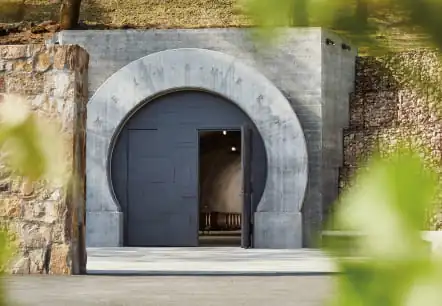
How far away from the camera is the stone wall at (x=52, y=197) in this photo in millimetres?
10461

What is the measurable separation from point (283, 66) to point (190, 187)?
8.18ft

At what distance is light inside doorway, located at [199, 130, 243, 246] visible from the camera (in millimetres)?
25719

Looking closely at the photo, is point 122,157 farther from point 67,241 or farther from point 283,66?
point 67,241

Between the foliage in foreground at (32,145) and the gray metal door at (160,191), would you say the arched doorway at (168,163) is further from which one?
the foliage in foreground at (32,145)

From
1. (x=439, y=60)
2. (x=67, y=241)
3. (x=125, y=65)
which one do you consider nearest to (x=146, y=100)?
(x=125, y=65)

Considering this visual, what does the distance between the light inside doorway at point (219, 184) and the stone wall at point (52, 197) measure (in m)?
13.7

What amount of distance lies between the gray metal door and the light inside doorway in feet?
24.9

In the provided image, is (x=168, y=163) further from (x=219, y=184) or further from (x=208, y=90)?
(x=219, y=184)

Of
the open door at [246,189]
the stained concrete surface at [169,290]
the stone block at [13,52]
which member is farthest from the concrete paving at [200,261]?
the stone block at [13,52]

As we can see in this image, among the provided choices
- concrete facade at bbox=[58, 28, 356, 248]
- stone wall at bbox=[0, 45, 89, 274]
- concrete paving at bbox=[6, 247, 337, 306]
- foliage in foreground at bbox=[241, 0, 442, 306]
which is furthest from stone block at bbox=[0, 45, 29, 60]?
foliage in foreground at bbox=[241, 0, 442, 306]

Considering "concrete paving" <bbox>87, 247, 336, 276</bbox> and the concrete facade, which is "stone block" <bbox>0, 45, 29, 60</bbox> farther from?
the concrete facade

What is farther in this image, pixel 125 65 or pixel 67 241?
pixel 125 65

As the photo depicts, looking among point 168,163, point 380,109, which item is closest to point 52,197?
point 168,163

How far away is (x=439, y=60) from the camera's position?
499 mm
